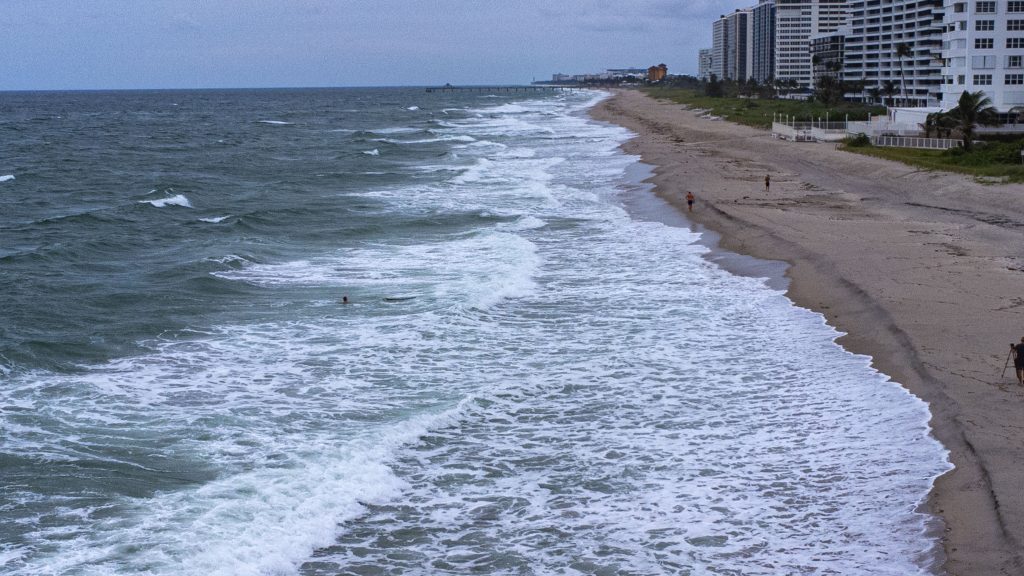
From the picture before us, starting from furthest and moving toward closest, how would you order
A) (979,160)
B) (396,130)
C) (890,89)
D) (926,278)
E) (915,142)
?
1. (396,130)
2. (890,89)
3. (915,142)
4. (979,160)
5. (926,278)

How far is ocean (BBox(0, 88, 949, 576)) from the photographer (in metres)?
12.5

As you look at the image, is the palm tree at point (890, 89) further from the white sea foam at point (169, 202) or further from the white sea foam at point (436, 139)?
the white sea foam at point (169, 202)

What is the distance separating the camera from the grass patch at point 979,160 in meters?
41.6

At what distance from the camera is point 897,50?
106875 mm

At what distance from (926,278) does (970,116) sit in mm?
31295

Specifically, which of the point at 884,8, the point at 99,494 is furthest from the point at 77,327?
the point at 884,8

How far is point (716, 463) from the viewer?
14742mm

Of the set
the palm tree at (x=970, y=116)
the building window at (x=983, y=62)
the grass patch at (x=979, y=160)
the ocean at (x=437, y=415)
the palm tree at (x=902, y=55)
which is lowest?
the ocean at (x=437, y=415)

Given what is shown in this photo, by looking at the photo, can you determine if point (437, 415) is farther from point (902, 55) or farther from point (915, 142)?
point (902, 55)

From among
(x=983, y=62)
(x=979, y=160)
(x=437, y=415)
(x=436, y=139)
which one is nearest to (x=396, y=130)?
(x=436, y=139)

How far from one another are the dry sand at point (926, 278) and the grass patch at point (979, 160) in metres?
1.04

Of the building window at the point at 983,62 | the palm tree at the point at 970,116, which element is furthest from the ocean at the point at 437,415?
the building window at the point at 983,62

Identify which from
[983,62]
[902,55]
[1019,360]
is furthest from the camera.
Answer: [902,55]

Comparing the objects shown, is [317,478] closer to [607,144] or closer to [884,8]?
[607,144]
